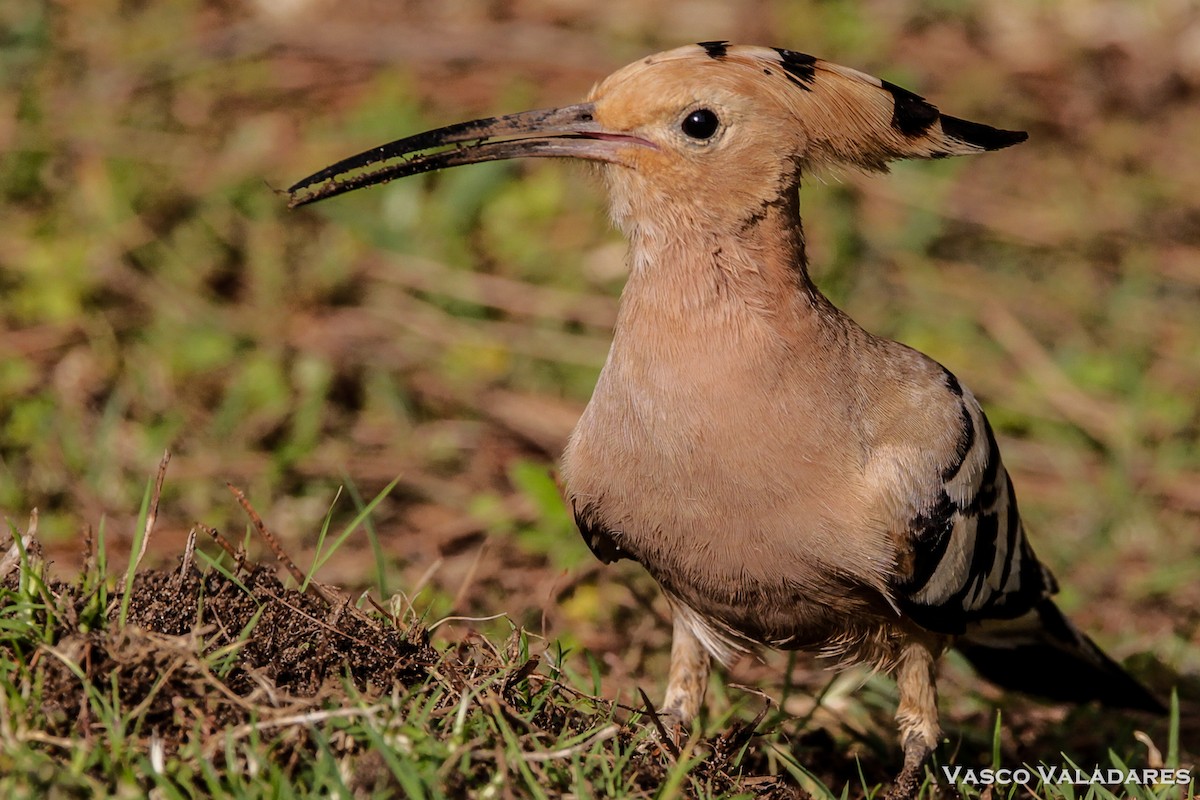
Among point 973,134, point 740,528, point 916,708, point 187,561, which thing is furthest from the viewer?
point 916,708

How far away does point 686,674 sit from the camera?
3225 mm

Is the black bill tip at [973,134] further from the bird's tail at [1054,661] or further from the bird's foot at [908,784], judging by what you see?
the bird's foot at [908,784]

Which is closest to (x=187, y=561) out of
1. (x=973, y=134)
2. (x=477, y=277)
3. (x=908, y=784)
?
(x=908, y=784)

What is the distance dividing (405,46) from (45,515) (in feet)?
10.5

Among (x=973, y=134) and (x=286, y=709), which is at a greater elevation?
(x=973, y=134)

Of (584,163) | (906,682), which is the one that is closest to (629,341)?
(584,163)

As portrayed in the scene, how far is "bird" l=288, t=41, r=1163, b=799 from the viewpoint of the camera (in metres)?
2.75

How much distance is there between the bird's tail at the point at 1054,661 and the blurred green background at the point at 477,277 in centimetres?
64

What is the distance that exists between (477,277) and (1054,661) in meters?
2.79

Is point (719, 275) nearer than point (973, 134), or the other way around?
point (719, 275)

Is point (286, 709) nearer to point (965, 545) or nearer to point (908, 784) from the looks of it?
point (908, 784)

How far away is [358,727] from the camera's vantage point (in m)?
2.28

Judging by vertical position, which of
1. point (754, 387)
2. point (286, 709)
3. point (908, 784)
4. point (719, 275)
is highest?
point (719, 275)

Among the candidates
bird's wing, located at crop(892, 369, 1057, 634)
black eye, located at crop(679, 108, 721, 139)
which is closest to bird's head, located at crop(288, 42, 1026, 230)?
black eye, located at crop(679, 108, 721, 139)
